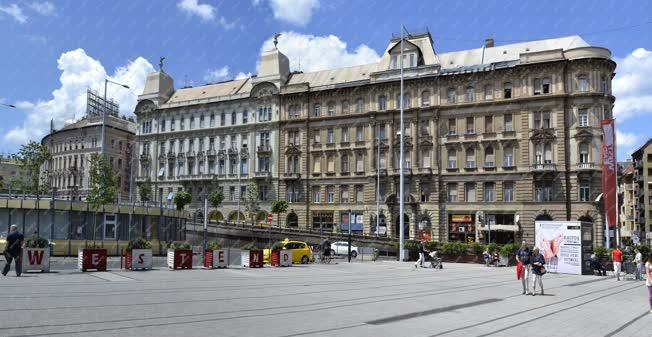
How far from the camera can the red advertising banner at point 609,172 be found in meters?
40.6

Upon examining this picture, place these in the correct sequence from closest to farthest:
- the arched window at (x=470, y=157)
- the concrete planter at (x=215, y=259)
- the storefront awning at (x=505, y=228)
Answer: the concrete planter at (x=215, y=259), the storefront awning at (x=505, y=228), the arched window at (x=470, y=157)

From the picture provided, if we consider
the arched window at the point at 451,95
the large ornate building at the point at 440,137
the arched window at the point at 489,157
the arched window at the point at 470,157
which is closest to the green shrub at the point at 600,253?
the large ornate building at the point at 440,137

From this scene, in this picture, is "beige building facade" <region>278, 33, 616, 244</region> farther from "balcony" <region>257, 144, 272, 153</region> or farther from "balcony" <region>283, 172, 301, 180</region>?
"balcony" <region>257, 144, 272, 153</region>

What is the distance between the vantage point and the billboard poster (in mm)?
31625

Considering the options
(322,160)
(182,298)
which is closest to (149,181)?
(322,160)

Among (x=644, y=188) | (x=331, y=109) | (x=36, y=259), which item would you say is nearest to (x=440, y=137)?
(x=331, y=109)

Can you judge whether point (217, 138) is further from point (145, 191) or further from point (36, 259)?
point (36, 259)

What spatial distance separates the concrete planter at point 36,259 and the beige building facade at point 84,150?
7801 cm

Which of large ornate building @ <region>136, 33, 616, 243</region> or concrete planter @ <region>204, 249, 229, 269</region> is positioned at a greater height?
large ornate building @ <region>136, 33, 616, 243</region>

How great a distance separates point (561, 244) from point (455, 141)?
3142cm

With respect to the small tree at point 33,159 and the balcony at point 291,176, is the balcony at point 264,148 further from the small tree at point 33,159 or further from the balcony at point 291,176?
the small tree at point 33,159

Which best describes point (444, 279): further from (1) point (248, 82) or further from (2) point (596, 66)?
(1) point (248, 82)

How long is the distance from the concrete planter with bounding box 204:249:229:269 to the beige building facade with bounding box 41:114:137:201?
244 feet

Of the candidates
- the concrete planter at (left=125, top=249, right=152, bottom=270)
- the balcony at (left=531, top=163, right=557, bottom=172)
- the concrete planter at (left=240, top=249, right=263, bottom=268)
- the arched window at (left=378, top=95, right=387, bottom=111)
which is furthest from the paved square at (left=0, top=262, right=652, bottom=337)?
the arched window at (left=378, top=95, right=387, bottom=111)
